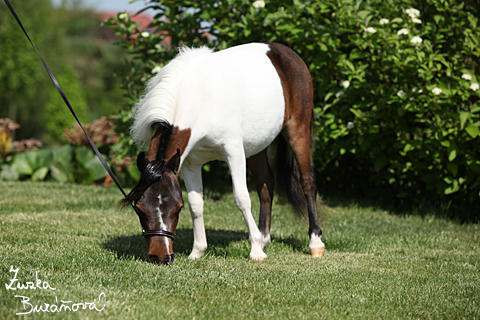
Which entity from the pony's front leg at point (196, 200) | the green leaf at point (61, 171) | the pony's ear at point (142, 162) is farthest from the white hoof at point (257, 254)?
the green leaf at point (61, 171)

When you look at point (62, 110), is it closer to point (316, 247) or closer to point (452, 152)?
point (452, 152)

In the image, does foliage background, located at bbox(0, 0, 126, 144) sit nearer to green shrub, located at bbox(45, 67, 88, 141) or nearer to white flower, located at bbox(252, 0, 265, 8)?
green shrub, located at bbox(45, 67, 88, 141)

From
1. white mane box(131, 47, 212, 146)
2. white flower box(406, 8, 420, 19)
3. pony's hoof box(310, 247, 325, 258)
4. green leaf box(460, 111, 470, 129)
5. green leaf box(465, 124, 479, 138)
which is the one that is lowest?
pony's hoof box(310, 247, 325, 258)

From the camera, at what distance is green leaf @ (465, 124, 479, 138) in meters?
5.52

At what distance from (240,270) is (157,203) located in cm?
83

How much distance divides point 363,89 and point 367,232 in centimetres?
202

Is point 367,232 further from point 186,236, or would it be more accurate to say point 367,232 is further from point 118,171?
point 118,171

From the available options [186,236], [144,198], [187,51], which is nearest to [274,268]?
[144,198]

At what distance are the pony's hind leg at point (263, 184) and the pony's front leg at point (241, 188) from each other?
0.66 metres

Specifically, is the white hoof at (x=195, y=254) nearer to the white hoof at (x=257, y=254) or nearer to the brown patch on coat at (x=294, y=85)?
the white hoof at (x=257, y=254)

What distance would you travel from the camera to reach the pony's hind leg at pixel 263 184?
4.75 m

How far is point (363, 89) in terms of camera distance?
6.41 metres

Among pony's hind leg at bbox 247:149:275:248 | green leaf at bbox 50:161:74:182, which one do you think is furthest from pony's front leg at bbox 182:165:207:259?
green leaf at bbox 50:161:74:182

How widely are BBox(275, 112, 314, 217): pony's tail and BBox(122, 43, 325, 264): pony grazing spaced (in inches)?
0.4
